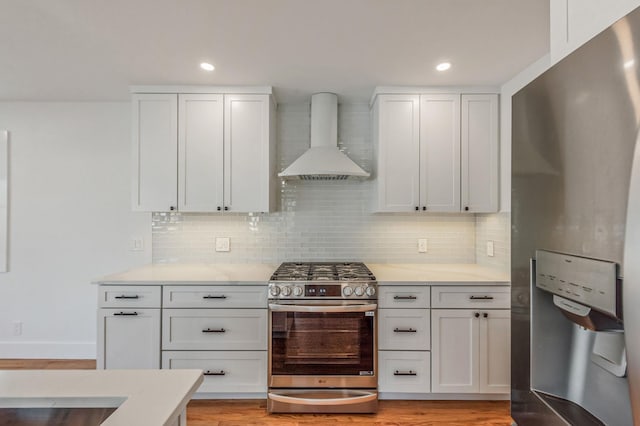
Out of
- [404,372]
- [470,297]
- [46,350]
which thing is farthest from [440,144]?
[46,350]

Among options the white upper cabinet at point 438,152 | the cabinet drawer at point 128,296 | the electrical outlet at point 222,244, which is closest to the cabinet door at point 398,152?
the white upper cabinet at point 438,152

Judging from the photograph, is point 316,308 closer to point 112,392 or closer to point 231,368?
point 231,368

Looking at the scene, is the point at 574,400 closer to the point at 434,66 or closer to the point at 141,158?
the point at 434,66

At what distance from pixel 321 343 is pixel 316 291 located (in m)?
0.35

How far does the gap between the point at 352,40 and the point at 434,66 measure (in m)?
0.71

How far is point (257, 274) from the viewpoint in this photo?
256 cm

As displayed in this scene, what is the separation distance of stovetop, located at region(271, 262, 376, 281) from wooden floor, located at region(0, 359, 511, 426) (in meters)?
0.91

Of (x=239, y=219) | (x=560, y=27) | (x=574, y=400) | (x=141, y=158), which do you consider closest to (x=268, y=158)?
(x=239, y=219)

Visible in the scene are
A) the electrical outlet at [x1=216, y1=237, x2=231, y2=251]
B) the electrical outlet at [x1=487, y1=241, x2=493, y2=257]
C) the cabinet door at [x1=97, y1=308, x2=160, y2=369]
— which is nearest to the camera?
Answer: the cabinet door at [x1=97, y1=308, x2=160, y2=369]

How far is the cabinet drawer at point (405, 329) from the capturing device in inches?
92.4

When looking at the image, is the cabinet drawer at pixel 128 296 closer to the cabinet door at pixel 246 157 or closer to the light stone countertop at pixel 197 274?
the light stone countertop at pixel 197 274

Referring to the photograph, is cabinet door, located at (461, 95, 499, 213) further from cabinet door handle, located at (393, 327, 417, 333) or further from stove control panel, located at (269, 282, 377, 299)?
stove control panel, located at (269, 282, 377, 299)

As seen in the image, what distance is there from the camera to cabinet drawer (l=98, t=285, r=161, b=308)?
2.31m

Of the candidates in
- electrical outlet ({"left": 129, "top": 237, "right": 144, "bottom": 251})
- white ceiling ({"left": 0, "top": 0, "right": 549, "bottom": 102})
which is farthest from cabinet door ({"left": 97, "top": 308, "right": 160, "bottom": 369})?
white ceiling ({"left": 0, "top": 0, "right": 549, "bottom": 102})
